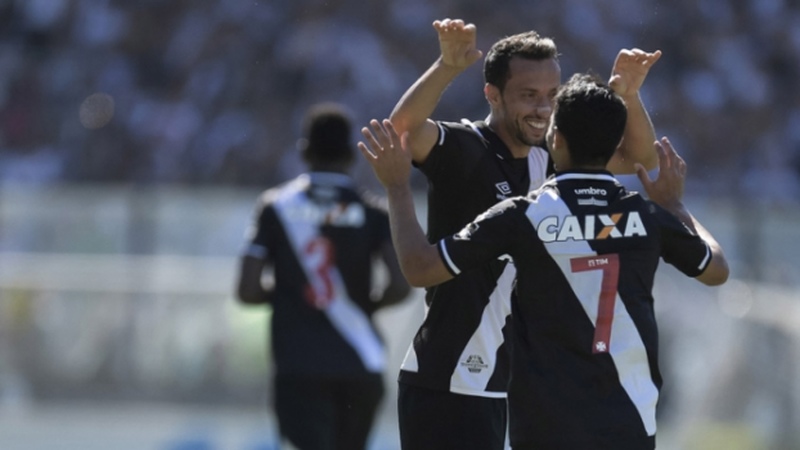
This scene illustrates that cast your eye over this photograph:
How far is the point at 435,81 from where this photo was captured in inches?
188

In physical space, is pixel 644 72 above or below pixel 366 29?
below

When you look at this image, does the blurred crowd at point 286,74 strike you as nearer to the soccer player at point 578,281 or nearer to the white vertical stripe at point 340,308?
the white vertical stripe at point 340,308

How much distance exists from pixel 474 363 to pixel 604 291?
3.07 feet

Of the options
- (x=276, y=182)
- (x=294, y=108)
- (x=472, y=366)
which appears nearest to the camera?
(x=472, y=366)

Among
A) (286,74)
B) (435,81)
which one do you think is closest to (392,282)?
(435,81)

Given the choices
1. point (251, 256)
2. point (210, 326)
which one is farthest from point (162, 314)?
point (251, 256)

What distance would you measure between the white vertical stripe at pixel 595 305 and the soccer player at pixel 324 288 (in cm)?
318

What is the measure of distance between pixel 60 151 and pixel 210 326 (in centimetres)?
596

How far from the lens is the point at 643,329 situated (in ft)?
13.5

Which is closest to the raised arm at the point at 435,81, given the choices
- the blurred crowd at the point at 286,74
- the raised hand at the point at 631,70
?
the raised hand at the point at 631,70

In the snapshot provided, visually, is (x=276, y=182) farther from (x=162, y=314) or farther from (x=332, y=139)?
(x=332, y=139)

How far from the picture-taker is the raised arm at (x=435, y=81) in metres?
4.73

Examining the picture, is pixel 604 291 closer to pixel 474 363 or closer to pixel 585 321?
pixel 585 321

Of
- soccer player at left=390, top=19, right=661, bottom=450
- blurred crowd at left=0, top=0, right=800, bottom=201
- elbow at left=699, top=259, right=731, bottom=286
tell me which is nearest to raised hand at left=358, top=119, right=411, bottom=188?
soccer player at left=390, top=19, right=661, bottom=450
